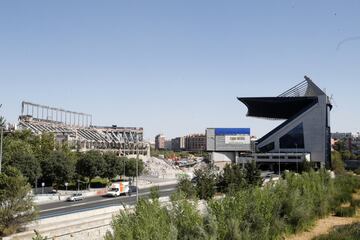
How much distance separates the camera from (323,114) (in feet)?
327

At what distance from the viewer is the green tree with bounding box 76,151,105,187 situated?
205ft

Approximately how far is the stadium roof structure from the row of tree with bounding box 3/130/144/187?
47367 mm

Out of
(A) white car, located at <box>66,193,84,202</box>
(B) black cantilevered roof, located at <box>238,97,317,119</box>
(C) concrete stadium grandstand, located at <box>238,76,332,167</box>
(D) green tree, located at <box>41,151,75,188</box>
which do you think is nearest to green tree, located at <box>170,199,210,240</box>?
(A) white car, located at <box>66,193,84,202</box>

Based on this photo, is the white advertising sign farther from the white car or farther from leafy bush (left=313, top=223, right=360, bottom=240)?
leafy bush (left=313, top=223, right=360, bottom=240)

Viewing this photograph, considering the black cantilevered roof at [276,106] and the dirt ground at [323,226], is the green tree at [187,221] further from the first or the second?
the black cantilevered roof at [276,106]

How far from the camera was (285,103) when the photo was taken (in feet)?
352

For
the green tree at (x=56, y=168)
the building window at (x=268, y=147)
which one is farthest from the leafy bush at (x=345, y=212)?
the building window at (x=268, y=147)

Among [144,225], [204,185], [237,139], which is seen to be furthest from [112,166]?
[144,225]

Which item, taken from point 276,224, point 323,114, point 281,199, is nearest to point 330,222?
point 281,199

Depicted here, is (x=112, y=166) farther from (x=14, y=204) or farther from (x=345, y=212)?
(x=14, y=204)

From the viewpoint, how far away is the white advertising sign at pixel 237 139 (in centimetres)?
10464

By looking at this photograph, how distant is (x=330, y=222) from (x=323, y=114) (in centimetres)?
6734

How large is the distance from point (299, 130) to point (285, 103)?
8376 millimetres

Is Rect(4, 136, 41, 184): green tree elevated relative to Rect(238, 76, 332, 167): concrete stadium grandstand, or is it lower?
lower
